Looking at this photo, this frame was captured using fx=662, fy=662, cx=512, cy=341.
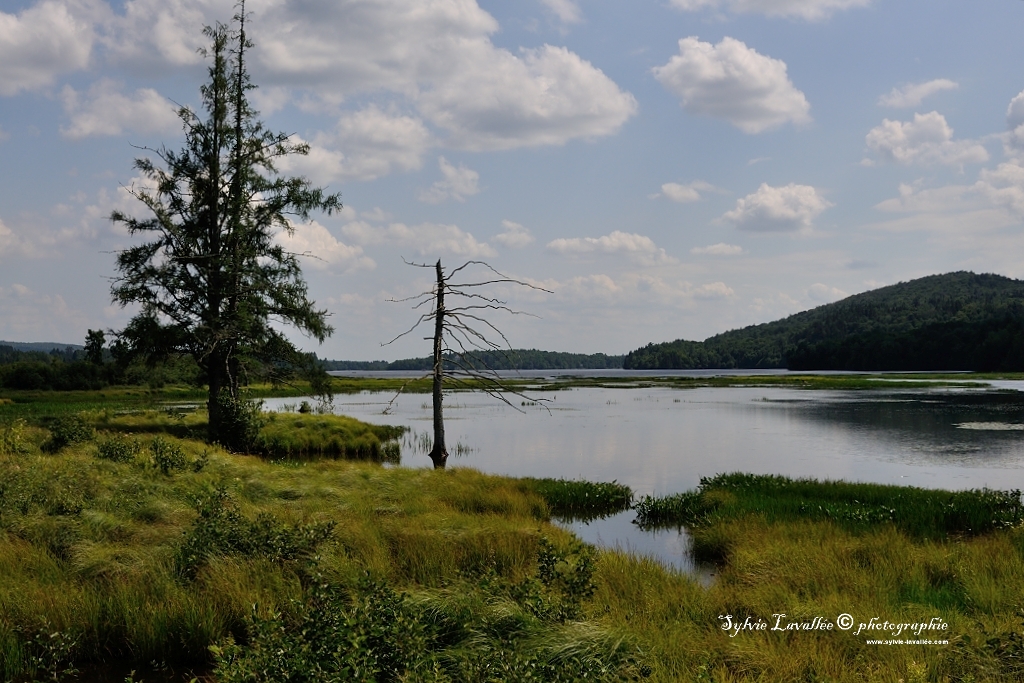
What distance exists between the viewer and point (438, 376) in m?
24.8

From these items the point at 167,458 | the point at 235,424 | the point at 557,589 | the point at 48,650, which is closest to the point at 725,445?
the point at 235,424

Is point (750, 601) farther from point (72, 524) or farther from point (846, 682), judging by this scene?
point (72, 524)

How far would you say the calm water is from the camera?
2266 cm

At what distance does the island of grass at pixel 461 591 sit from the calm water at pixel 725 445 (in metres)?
3.24

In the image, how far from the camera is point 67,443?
69.4ft

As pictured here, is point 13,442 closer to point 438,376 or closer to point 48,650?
point 438,376

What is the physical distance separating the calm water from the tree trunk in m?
2.17

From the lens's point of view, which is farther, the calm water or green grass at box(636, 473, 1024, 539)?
the calm water

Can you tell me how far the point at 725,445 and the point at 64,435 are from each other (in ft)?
89.8

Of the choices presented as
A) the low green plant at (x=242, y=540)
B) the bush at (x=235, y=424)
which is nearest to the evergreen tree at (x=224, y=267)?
the bush at (x=235, y=424)

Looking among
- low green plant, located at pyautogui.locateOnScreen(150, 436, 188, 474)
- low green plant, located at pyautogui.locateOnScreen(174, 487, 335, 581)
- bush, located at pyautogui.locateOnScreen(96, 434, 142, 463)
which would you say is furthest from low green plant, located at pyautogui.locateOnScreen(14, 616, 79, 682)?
bush, located at pyautogui.locateOnScreen(96, 434, 142, 463)

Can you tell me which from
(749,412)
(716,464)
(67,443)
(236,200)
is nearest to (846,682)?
(716,464)

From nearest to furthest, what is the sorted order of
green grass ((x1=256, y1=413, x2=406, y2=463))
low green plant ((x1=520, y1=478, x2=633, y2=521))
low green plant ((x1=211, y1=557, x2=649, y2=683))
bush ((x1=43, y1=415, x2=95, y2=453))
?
low green plant ((x1=211, y1=557, x2=649, y2=683)) → low green plant ((x1=520, y1=478, x2=633, y2=521)) → bush ((x1=43, y1=415, x2=95, y2=453)) → green grass ((x1=256, y1=413, x2=406, y2=463))

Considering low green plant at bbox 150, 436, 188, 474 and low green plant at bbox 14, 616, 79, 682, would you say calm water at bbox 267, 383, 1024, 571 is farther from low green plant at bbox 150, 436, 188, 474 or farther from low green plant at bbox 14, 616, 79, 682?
low green plant at bbox 150, 436, 188, 474
